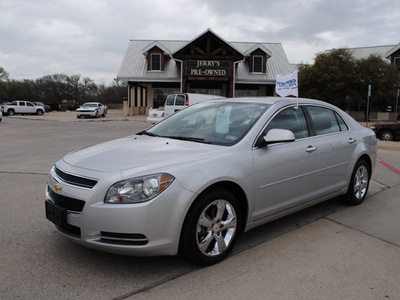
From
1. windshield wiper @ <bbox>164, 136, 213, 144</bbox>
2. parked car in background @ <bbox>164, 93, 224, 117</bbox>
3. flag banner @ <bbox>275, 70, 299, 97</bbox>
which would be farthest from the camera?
parked car in background @ <bbox>164, 93, 224, 117</bbox>

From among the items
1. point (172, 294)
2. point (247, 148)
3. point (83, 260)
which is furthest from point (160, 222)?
point (247, 148)

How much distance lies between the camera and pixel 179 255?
3197 millimetres

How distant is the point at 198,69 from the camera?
27.7 metres

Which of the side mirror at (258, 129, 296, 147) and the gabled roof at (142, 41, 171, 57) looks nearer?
the side mirror at (258, 129, 296, 147)

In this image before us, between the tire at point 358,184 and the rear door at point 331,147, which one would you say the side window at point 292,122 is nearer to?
the rear door at point 331,147

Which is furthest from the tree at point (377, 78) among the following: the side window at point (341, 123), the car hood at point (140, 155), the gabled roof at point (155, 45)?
the car hood at point (140, 155)

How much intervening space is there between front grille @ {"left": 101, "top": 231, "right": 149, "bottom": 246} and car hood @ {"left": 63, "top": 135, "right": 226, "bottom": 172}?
529 millimetres

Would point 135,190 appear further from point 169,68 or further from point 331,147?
point 169,68

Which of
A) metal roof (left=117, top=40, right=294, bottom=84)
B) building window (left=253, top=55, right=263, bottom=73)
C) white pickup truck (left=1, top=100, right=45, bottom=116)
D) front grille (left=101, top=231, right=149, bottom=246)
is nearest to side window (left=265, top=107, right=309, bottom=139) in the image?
front grille (left=101, top=231, right=149, bottom=246)

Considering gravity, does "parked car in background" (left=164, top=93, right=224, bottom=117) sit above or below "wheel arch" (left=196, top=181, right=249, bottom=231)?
above

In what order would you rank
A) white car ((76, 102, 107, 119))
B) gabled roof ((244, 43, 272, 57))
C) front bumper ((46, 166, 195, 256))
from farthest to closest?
1. white car ((76, 102, 107, 119))
2. gabled roof ((244, 43, 272, 57))
3. front bumper ((46, 166, 195, 256))

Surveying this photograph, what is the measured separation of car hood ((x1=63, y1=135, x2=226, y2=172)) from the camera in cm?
296

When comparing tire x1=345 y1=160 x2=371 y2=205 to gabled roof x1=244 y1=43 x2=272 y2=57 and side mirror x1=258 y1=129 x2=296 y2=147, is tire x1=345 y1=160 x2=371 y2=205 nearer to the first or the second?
side mirror x1=258 y1=129 x2=296 y2=147

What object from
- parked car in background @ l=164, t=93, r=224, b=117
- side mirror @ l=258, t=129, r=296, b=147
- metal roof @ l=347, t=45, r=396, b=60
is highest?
metal roof @ l=347, t=45, r=396, b=60
